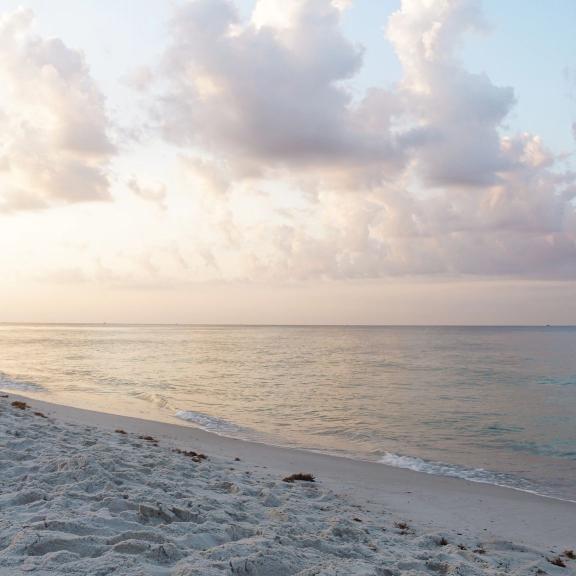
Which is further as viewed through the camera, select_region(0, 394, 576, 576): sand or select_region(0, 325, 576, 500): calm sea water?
select_region(0, 325, 576, 500): calm sea water

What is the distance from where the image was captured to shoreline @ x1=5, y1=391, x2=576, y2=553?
942 centimetres

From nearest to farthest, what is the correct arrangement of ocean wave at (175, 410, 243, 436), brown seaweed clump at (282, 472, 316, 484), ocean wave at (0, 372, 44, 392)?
1. brown seaweed clump at (282, 472, 316, 484)
2. ocean wave at (175, 410, 243, 436)
3. ocean wave at (0, 372, 44, 392)

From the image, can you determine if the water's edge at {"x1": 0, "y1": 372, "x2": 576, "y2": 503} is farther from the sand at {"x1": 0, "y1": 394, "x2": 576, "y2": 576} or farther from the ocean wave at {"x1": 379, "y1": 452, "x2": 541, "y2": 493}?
the sand at {"x1": 0, "y1": 394, "x2": 576, "y2": 576}

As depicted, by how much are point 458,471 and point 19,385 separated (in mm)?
26477

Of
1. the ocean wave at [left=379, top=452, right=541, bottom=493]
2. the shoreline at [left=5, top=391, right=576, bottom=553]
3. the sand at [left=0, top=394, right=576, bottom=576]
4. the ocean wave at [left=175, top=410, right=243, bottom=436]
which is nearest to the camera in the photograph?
the sand at [left=0, top=394, right=576, bottom=576]

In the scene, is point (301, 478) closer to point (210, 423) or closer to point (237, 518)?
point (237, 518)

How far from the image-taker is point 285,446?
56.7ft

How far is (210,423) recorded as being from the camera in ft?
69.3

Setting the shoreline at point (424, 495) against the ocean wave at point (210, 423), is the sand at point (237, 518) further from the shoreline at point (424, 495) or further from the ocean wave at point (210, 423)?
the ocean wave at point (210, 423)

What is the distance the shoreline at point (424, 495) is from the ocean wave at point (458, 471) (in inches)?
20.2

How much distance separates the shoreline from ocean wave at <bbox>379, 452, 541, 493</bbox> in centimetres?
51

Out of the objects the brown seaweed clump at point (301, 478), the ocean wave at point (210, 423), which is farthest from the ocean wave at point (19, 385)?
the brown seaweed clump at point (301, 478)

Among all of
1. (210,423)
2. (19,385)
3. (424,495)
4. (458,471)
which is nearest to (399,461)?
(458,471)

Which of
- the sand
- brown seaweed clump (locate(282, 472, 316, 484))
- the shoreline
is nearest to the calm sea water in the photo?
the shoreline
